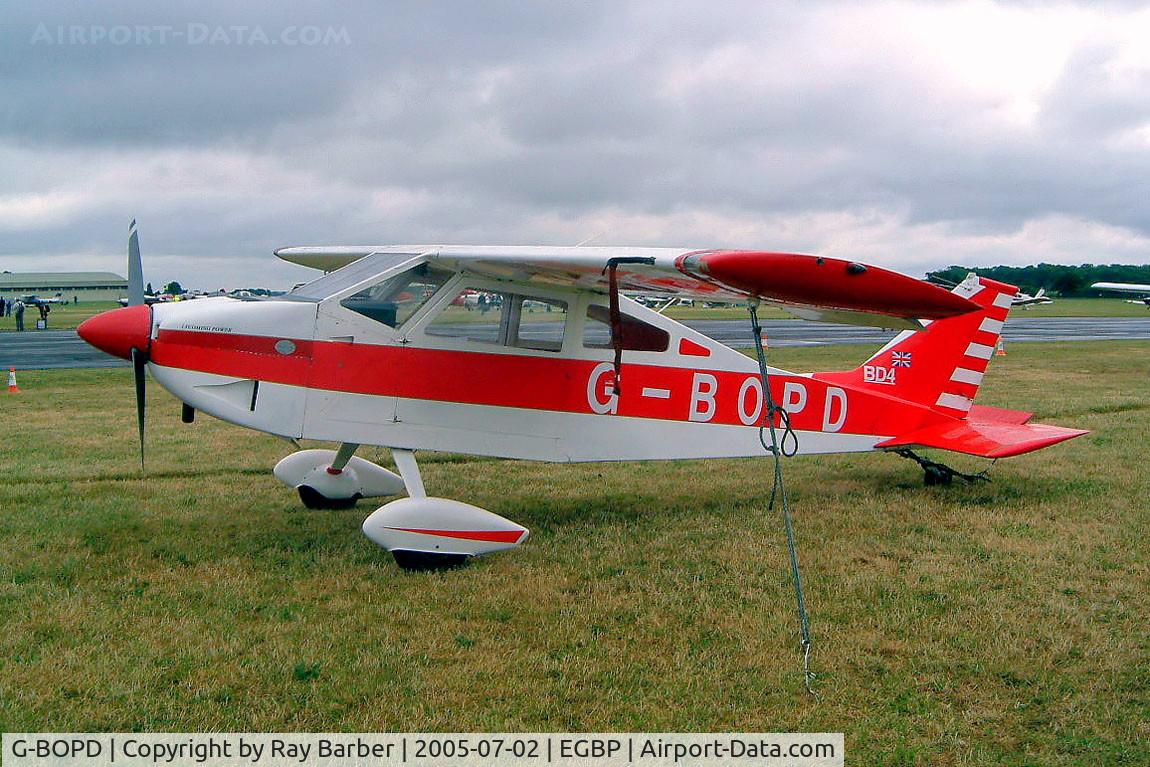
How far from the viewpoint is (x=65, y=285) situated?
12850 centimetres

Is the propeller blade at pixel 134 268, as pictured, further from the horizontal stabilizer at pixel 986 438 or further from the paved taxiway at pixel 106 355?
the paved taxiway at pixel 106 355

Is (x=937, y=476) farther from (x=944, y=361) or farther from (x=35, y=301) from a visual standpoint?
(x=35, y=301)

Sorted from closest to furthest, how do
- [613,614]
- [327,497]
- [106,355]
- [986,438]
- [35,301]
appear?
[613,614] < [327,497] < [986,438] < [106,355] < [35,301]

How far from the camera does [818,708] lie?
12.9 feet

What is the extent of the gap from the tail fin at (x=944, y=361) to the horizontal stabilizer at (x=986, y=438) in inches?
11.9

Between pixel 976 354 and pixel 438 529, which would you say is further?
pixel 976 354

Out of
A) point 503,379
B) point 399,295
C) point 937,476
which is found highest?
point 399,295

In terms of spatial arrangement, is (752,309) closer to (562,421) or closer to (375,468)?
(562,421)

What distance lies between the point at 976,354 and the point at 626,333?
3.86 m

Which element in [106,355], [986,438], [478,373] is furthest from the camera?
[106,355]

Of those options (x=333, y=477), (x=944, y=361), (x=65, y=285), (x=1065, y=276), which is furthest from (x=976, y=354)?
(x=65, y=285)

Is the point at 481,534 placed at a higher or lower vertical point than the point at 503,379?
lower

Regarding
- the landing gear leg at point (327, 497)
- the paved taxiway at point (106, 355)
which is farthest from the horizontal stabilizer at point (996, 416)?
the paved taxiway at point (106, 355)

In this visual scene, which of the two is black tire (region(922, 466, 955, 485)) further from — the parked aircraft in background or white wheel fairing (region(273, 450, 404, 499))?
the parked aircraft in background
